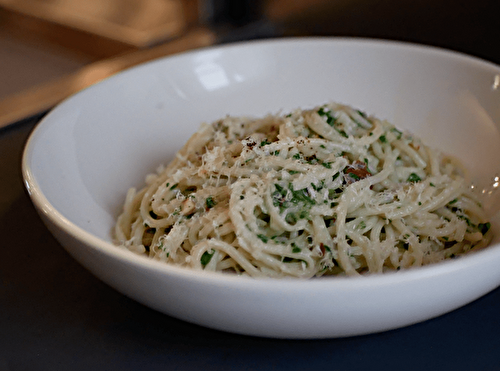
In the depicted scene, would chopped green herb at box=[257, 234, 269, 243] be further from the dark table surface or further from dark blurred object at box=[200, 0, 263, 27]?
dark blurred object at box=[200, 0, 263, 27]

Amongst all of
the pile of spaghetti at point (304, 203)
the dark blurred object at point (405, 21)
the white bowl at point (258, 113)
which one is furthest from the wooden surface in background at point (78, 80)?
the pile of spaghetti at point (304, 203)

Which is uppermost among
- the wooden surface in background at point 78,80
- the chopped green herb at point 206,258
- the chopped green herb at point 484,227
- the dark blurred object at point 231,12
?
the chopped green herb at point 484,227

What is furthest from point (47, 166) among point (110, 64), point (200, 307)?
point (110, 64)

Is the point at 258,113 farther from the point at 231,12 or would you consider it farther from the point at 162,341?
the point at 231,12

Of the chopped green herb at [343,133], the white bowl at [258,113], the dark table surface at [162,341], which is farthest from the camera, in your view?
the chopped green herb at [343,133]

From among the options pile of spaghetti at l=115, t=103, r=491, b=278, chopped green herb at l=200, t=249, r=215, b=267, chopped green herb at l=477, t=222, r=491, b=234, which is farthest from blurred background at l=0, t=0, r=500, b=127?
chopped green herb at l=200, t=249, r=215, b=267

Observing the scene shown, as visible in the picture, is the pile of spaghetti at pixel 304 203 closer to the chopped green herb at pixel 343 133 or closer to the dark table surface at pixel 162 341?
the chopped green herb at pixel 343 133
